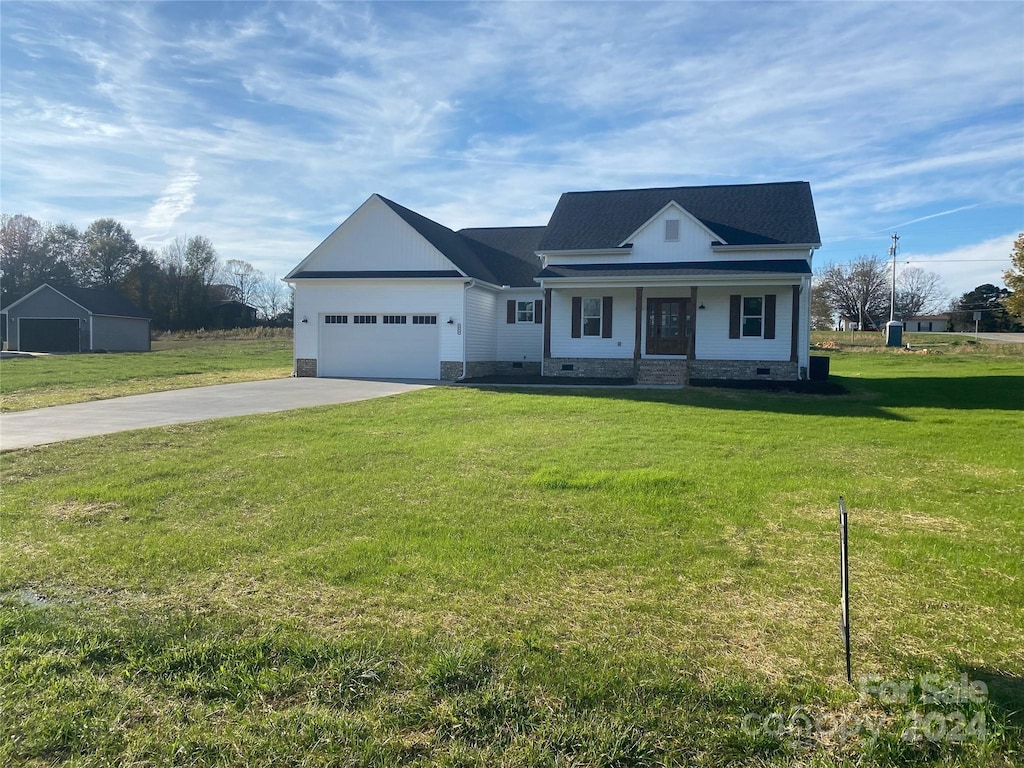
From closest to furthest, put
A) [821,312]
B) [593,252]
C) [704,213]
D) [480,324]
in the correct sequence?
1. [593,252]
2. [704,213]
3. [480,324]
4. [821,312]

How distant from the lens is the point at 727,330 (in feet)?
68.5

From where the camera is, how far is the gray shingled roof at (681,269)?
1984cm

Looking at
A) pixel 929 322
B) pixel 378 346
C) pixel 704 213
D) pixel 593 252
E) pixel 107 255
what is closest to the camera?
pixel 593 252

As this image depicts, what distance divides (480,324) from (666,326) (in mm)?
6438

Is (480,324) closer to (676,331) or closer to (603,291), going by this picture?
(603,291)

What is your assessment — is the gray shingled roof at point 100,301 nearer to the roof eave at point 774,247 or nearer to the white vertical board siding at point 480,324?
the white vertical board siding at point 480,324

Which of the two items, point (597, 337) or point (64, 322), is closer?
point (597, 337)

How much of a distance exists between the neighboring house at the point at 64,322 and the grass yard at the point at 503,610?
125 feet

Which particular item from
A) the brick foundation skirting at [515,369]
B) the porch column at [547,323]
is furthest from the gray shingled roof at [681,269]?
the brick foundation skirting at [515,369]

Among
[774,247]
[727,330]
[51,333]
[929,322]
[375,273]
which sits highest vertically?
[929,322]

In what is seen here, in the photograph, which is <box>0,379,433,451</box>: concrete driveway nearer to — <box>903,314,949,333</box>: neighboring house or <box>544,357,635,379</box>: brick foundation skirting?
<box>544,357,635,379</box>: brick foundation skirting

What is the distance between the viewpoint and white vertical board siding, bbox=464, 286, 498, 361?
891 inches

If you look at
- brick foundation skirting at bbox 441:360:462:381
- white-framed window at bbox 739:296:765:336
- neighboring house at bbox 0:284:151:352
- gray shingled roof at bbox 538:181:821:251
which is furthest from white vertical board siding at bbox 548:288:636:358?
neighboring house at bbox 0:284:151:352

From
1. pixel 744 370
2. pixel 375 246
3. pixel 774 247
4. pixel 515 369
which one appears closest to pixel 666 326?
pixel 744 370
